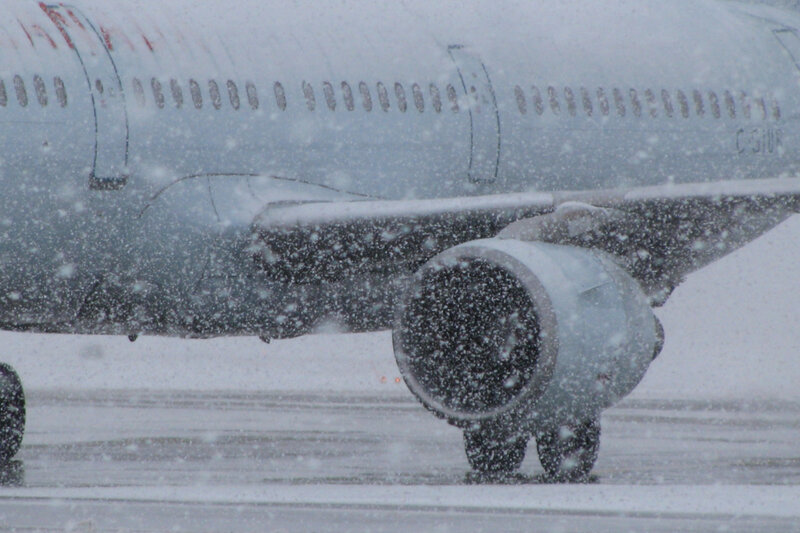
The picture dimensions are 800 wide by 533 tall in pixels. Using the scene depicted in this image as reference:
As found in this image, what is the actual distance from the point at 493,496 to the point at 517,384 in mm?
1297

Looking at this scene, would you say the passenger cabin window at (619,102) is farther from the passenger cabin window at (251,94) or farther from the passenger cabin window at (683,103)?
the passenger cabin window at (251,94)

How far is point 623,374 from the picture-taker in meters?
9.61

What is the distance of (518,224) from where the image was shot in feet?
34.2

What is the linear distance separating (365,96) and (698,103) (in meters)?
3.74

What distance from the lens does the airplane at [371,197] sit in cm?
1005

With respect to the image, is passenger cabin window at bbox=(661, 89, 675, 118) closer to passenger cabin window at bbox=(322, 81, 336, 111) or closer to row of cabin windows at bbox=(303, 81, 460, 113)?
row of cabin windows at bbox=(303, 81, 460, 113)

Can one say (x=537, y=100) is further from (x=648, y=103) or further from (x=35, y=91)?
(x=35, y=91)

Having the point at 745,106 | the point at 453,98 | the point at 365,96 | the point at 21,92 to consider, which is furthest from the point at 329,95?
the point at 745,106

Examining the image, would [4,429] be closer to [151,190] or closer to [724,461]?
[151,190]

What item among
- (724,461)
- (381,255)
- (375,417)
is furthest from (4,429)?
(375,417)

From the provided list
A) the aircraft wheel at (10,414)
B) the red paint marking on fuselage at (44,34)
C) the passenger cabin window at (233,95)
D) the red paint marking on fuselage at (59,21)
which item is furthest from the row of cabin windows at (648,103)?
the aircraft wheel at (10,414)

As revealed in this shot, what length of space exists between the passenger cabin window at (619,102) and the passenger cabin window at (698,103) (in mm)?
921

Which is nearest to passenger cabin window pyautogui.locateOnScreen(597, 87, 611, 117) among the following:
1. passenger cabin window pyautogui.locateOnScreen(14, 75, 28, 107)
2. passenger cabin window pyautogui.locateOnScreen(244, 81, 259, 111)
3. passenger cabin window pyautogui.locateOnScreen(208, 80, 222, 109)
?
passenger cabin window pyautogui.locateOnScreen(244, 81, 259, 111)

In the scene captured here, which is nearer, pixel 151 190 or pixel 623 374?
pixel 623 374
